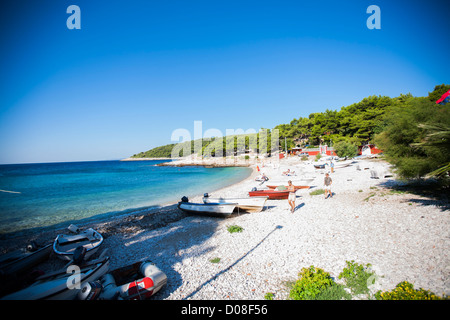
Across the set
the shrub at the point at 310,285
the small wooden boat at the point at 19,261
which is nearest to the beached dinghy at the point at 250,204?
the shrub at the point at 310,285

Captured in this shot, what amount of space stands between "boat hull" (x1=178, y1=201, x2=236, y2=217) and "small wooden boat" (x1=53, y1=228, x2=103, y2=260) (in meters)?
5.75

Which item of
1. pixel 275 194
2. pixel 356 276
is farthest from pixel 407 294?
pixel 275 194

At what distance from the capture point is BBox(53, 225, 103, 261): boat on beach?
7843 mm

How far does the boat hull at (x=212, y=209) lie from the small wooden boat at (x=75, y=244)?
5.75m

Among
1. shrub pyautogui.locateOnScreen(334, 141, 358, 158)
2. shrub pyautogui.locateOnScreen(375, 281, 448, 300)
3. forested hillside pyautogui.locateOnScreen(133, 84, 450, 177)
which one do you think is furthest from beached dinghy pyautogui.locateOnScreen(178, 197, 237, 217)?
shrub pyautogui.locateOnScreen(334, 141, 358, 158)

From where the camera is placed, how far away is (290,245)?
23.4ft

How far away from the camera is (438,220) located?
280 inches

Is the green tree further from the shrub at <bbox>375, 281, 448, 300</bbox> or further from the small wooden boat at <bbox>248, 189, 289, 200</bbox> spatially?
the shrub at <bbox>375, 281, 448, 300</bbox>

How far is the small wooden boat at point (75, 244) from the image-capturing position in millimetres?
7852

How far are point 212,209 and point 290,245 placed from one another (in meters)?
6.19

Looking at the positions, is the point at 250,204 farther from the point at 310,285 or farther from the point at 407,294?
the point at 407,294

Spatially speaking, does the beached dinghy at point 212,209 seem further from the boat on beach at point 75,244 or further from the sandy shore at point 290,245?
the boat on beach at point 75,244
